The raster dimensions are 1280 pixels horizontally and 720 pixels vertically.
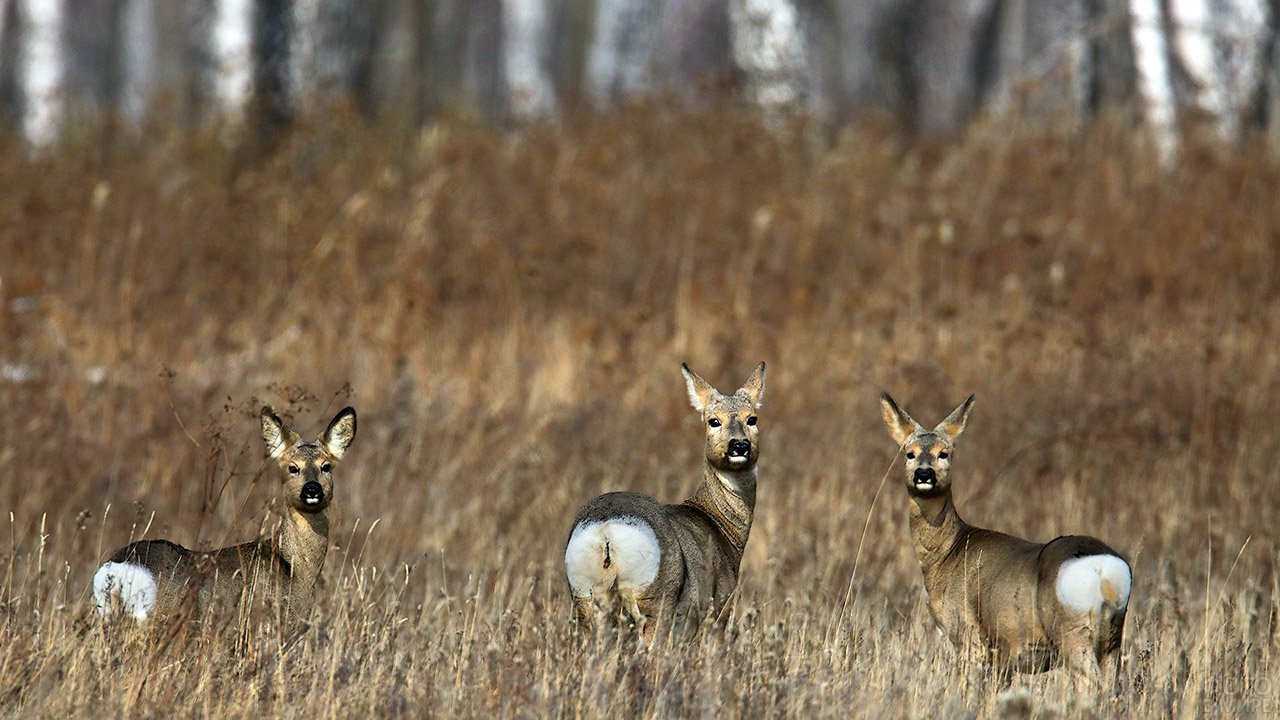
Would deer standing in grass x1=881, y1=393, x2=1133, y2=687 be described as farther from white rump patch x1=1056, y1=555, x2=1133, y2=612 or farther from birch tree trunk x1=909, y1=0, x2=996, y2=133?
birch tree trunk x1=909, y1=0, x2=996, y2=133

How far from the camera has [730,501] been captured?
5.79 m

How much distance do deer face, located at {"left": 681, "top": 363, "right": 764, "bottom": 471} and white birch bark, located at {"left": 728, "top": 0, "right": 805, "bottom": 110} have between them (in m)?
8.92

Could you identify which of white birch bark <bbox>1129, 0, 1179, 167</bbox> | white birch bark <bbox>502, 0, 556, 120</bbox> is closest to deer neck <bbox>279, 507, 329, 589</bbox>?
white birch bark <bbox>1129, 0, 1179, 167</bbox>

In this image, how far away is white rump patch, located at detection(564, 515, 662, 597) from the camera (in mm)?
4992

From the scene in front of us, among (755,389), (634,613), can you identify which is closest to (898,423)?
(755,389)

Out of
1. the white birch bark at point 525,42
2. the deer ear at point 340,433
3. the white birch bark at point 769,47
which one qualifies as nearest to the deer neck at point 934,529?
the deer ear at point 340,433

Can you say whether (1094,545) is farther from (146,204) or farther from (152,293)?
(146,204)

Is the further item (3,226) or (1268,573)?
(3,226)

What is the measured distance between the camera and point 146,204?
36.6 feet

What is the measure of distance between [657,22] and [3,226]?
47.4 feet

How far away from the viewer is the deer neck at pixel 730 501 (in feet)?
18.9

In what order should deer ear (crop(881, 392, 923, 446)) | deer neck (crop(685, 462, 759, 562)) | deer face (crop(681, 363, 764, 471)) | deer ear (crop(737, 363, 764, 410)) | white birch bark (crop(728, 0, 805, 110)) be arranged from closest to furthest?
deer face (crop(681, 363, 764, 471)), deer neck (crop(685, 462, 759, 562)), deer ear (crop(737, 363, 764, 410)), deer ear (crop(881, 392, 923, 446)), white birch bark (crop(728, 0, 805, 110))

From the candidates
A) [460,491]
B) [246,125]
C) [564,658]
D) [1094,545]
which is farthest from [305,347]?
[1094,545]

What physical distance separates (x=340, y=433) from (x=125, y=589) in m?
0.90
